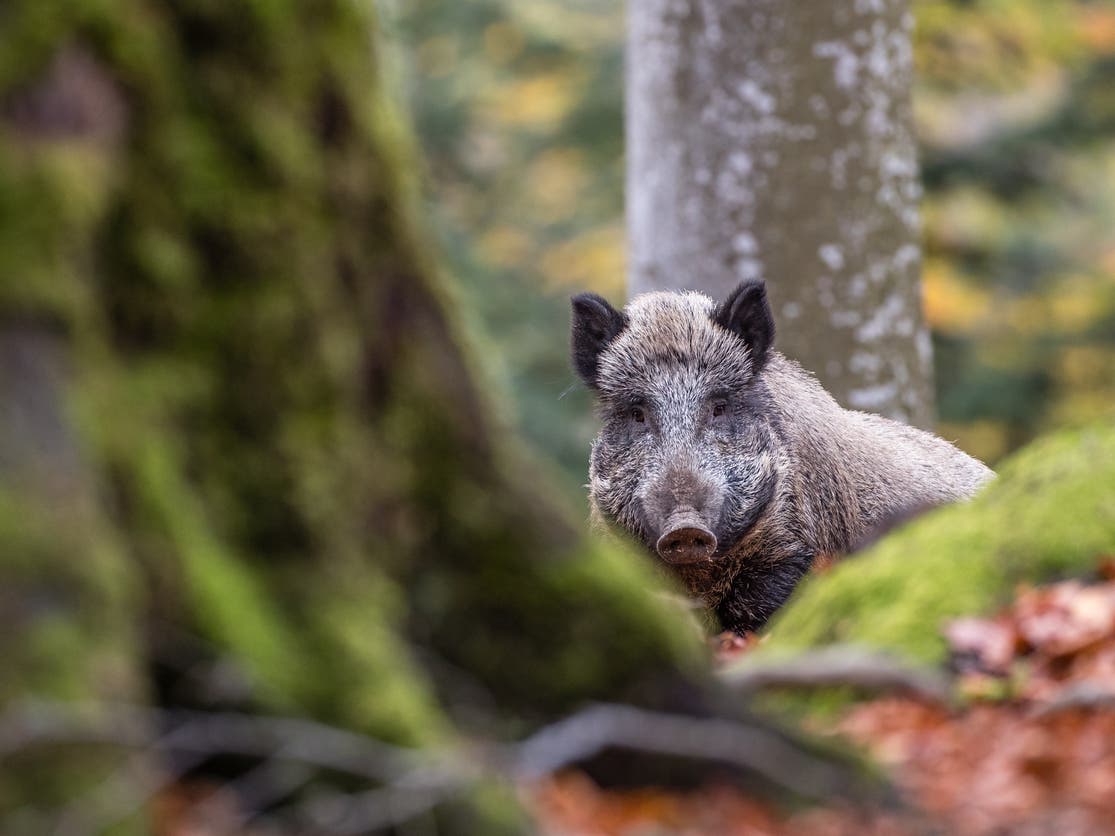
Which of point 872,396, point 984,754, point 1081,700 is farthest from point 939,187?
point 984,754

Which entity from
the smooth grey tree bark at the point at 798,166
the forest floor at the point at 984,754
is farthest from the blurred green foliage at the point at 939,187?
the forest floor at the point at 984,754

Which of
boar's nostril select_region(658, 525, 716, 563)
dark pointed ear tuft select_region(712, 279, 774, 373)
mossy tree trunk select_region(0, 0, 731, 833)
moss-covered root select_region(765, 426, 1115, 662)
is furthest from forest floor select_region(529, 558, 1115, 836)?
dark pointed ear tuft select_region(712, 279, 774, 373)

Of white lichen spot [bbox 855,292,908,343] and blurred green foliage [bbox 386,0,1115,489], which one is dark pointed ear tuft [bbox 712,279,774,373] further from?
blurred green foliage [bbox 386,0,1115,489]

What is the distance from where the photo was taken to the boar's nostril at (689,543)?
6.87 m

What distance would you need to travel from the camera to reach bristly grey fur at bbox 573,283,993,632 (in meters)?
7.48

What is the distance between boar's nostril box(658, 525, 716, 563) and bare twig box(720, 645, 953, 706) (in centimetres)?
304

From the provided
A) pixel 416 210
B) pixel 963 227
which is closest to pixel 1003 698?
pixel 416 210

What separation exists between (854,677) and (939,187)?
47.8 feet

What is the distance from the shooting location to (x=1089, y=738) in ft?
10.3

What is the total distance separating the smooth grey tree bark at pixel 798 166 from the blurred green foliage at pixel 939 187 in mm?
5883

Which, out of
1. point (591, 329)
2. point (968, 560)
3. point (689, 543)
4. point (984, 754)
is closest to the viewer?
point (984, 754)

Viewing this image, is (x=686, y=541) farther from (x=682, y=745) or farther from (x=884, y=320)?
(x=682, y=745)

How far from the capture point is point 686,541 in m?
6.89

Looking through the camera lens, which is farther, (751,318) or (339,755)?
(751,318)
